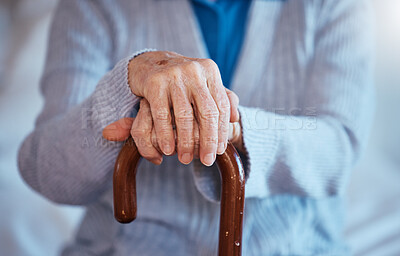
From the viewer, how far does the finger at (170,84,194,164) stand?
39 centimetres

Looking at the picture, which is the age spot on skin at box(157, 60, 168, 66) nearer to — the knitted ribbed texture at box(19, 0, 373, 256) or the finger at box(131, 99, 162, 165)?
the finger at box(131, 99, 162, 165)

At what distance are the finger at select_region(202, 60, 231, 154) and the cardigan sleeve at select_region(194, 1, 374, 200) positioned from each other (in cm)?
6

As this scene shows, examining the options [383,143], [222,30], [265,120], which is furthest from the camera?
[383,143]

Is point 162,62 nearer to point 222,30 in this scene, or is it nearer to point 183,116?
point 183,116

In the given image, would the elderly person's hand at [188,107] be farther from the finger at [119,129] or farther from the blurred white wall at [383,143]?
the blurred white wall at [383,143]

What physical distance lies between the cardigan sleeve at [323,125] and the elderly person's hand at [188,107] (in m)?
0.07

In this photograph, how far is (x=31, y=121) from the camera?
1.12 meters

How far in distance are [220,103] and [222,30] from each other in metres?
0.30

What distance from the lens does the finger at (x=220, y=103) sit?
1.32 feet

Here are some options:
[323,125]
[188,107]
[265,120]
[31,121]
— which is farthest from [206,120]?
[31,121]

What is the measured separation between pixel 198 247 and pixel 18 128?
73cm

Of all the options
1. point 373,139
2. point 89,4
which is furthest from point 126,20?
point 373,139

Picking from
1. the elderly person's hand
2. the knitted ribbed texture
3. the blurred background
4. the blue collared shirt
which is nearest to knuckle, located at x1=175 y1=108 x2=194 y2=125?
the elderly person's hand

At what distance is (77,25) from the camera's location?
0.69m
